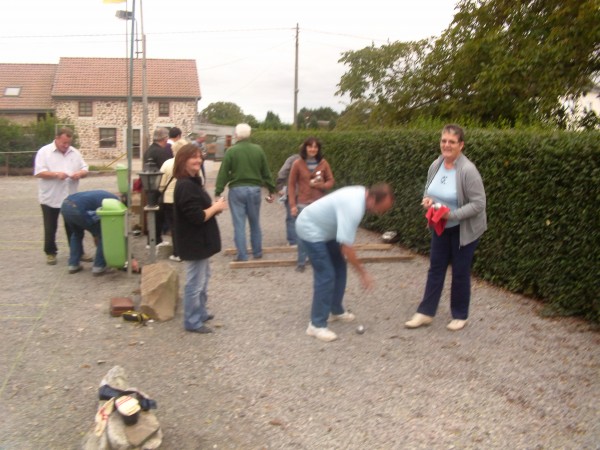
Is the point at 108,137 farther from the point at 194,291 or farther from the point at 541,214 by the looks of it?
the point at 541,214

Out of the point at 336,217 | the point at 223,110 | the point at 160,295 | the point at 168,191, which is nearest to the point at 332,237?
the point at 336,217

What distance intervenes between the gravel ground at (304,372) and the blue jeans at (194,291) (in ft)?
0.70

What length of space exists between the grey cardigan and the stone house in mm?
42672

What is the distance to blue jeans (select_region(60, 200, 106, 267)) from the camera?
25.3 ft

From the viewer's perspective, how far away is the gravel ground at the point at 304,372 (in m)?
3.98

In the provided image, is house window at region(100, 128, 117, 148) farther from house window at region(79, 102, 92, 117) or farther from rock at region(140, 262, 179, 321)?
rock at region(140, 262, 179, 321)

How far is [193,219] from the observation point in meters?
5.34

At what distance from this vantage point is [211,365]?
505 centimetres

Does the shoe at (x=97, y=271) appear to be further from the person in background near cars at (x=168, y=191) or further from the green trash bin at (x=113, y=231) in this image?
the person in background near cars at (x=168, y=191)

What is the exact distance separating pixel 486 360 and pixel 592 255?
1.49m

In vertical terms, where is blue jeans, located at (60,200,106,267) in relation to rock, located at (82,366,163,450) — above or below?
above

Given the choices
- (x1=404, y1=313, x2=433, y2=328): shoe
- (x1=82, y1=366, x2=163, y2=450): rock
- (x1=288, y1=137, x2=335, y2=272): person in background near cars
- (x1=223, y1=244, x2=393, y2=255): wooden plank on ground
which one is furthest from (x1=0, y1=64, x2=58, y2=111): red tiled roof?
(x1=82, y1=366, x2=163, y2=450): rock

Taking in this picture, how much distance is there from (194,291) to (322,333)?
3.90 feet

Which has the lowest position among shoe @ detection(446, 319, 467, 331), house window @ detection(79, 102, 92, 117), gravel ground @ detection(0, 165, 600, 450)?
gravel ground @ detection(0, 165, 600, 450)
